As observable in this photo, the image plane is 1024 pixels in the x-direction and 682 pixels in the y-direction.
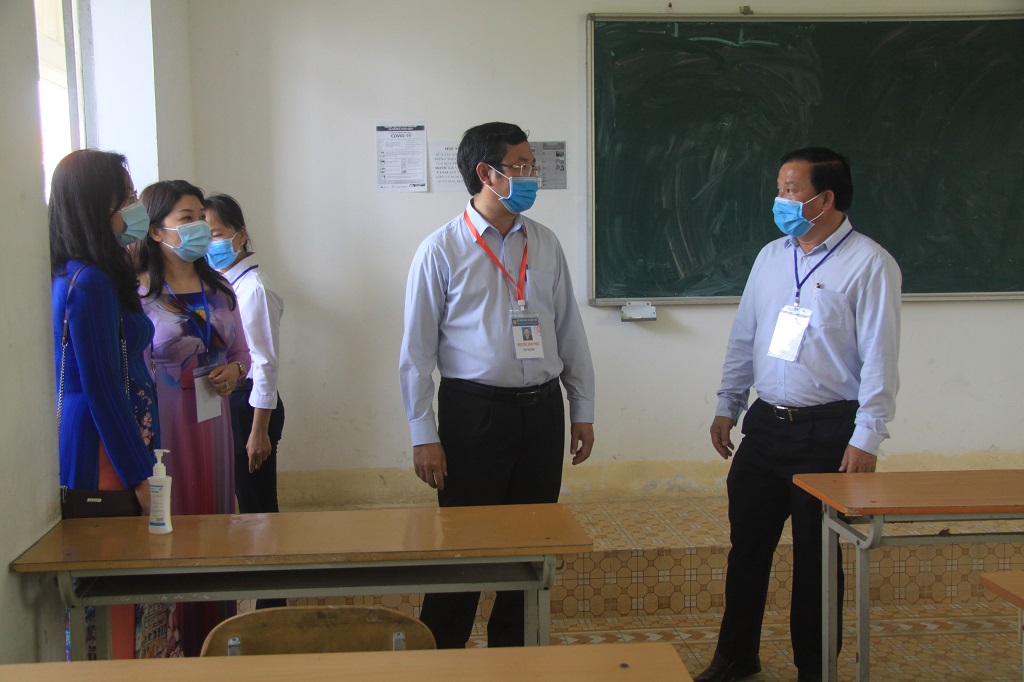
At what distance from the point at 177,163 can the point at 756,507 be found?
2.86 metres

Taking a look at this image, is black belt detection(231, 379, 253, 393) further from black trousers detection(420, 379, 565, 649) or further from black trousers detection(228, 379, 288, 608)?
black trousers detection(420, 379, 565, 649)

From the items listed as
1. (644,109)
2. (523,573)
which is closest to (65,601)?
(523,573)

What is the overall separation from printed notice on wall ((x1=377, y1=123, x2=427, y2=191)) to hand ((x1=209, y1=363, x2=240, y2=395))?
1.74m

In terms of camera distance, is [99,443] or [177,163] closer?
[99,443]

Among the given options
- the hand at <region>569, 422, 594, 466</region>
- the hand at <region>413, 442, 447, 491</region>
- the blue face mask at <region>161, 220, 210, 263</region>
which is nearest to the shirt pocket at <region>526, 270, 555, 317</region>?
the hand at <region>569, 422, 594, 466</region>

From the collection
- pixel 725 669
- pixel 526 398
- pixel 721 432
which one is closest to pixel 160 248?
pixel 526 398

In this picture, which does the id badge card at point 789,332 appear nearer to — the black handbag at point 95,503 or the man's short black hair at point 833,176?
the man's short black hair at point 833,176

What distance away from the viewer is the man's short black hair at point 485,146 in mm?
2559

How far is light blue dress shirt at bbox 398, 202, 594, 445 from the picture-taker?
2492 millimetres

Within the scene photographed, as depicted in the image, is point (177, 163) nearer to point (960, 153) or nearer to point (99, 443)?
point (99, 443)

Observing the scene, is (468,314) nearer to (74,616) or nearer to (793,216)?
(793,216)

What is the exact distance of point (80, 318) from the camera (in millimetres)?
1994

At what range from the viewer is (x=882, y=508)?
211 centimetres

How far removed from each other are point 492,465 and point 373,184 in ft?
6.98
